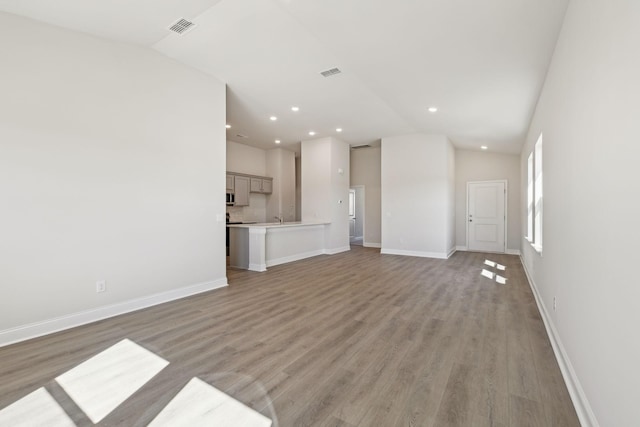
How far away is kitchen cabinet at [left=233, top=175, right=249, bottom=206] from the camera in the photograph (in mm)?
8129

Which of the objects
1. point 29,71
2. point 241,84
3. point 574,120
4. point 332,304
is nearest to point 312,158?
point 241,84

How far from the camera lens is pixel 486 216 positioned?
27.3 feet

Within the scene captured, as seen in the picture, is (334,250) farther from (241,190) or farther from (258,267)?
(241,190)

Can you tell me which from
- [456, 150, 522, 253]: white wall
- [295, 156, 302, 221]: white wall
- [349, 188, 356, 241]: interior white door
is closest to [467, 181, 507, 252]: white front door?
[456, 150, 522, 253]: white wall

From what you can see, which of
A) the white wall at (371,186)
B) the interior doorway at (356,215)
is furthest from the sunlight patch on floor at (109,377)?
the interior doorway at (356,215)

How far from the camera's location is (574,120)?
209cm

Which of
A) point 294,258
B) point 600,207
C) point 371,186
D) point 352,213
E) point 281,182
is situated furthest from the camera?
point 352,213

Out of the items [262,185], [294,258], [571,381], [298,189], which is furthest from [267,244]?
[571,381]

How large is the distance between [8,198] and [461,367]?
4.24 metres

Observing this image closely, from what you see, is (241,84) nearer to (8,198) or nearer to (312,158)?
(8,198)

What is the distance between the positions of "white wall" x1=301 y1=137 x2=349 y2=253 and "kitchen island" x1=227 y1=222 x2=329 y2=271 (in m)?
0.70

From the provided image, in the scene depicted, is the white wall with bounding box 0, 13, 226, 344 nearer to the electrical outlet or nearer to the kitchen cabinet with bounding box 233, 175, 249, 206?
the electrical outlet

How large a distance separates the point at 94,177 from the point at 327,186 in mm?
5383

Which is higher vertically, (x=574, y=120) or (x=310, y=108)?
(x=310, y=108)
